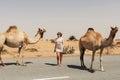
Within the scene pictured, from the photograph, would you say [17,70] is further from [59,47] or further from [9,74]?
[59,47]

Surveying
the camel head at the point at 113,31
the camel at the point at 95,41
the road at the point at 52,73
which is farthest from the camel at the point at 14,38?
the camel head at the point at 113,31

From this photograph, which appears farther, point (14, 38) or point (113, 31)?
point (14, 38)

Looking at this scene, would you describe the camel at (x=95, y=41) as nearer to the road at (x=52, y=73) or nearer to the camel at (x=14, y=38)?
the road at (x=52, y=73)

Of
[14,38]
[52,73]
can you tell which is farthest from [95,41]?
[14,38]

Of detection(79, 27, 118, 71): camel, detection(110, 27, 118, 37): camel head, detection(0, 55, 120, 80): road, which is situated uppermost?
detection(110, 27, 118, 37): camel head

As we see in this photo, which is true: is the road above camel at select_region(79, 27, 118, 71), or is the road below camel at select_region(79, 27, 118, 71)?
below

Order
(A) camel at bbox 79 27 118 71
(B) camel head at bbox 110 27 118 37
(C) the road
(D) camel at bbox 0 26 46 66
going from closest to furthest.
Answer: (C) the road
(B) camel head at bbox 110 27 118 37
(A) camel at bbox 79 27 118 71
(D) camel at bbox 0 26 46 66

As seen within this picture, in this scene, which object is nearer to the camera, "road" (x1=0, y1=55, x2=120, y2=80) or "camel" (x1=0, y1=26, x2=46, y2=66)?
"road" (x1=0, y1=55, x2=120, y2=80)

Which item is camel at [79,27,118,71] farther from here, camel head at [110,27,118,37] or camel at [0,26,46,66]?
camel at [0,26,46,66]

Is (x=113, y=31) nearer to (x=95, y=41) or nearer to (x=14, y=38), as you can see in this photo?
(x=95, y=41)

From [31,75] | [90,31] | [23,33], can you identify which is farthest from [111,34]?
[23,33]

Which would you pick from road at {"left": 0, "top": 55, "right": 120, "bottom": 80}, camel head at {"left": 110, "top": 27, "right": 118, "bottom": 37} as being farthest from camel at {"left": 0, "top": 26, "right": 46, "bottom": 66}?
camel head at {"left": 110, "top": 27, "right": 118, "bottom": 37}

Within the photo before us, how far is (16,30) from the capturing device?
719 inches

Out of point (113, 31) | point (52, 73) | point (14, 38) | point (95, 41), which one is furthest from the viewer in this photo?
point (14, 38)
